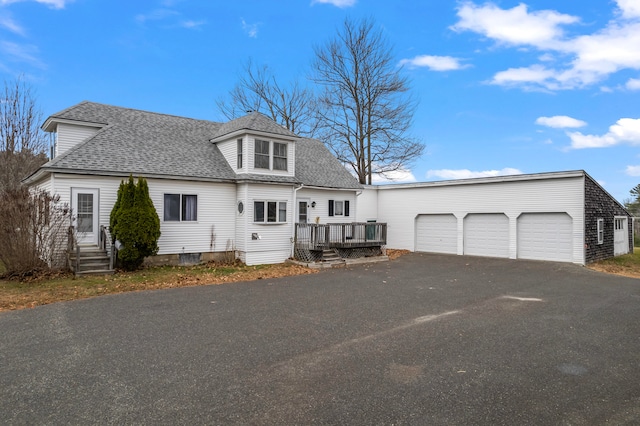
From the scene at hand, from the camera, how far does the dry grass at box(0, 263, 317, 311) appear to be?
873cm

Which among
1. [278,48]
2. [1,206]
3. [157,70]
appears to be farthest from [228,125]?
[1,206]

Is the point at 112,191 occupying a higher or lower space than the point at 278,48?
lower

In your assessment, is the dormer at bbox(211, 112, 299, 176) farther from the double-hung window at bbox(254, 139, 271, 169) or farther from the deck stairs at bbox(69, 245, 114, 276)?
the deck stairs at bbox(69, 245, 114, 276)

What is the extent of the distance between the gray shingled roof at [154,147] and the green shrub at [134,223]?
1.21 metres

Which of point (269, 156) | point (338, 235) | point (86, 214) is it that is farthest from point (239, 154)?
point (86, 214)

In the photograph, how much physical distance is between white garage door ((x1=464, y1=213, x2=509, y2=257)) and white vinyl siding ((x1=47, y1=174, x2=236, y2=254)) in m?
11.8

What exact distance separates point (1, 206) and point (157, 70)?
399 inches

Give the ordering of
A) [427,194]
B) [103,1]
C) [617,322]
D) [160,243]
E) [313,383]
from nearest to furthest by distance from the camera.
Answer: [313,383] < [617,322] < [103,1] < [160,243] < [427,194]

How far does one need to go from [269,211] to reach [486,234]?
10.8m

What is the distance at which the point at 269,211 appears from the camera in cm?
1562

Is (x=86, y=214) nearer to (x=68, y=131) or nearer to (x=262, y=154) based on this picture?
(x=68, y=131)

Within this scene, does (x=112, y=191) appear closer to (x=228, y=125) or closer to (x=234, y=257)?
(x=234, y=257)

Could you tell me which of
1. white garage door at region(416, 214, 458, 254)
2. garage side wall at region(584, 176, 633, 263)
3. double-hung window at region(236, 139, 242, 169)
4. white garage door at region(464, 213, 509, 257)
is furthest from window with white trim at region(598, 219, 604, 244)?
double-hung window at region(236, 139, 242, 169)

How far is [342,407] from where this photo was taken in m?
3.63
